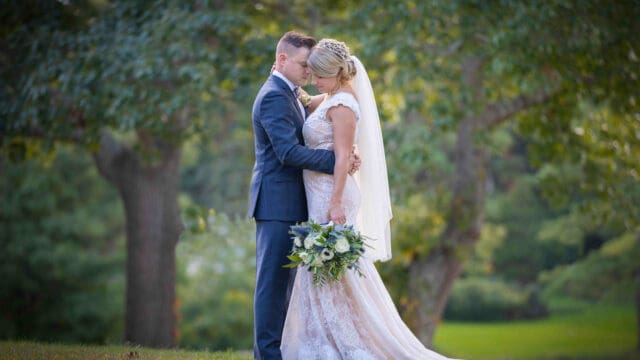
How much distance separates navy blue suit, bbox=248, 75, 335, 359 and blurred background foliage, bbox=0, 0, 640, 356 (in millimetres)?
2864

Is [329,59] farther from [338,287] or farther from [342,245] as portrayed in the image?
[338,287]

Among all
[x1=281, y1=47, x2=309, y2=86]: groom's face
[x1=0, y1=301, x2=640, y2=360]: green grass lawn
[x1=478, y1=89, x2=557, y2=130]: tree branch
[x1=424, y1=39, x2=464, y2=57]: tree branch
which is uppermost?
[x1=424, y1=39, x2=464, y2=57]: tree branch

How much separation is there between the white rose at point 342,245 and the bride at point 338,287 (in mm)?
288

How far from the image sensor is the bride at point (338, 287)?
175 inches

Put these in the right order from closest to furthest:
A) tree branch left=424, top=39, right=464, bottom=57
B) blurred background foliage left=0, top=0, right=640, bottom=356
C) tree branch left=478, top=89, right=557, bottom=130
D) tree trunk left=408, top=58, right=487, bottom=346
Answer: blurred background foliage left=0, top=0, right=640, bottom=356 → tree branch left=424, top=39, right=464, bottom=57 → tree branch left=478, top=89, right=557, bottom=130 → tree trunk left=408, top=58, right=487, bottom=346

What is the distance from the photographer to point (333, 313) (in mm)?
4484

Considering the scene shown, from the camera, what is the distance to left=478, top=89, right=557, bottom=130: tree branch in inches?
369

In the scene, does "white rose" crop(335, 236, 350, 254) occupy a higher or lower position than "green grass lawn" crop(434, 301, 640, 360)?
higher

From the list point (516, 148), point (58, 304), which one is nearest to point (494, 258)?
point (516, 148)

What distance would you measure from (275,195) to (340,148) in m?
0.47

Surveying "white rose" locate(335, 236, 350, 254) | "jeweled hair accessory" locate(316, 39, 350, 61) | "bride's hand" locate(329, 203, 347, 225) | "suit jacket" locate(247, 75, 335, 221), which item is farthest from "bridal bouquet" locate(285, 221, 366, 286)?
"jeweled hair accessory" locate(316, 39, 350, 61)

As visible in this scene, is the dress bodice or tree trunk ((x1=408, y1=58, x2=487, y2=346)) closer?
the dress bodice

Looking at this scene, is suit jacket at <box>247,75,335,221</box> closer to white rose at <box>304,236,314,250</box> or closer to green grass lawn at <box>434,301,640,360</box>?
white rose at <box>304,236,314,250</box>

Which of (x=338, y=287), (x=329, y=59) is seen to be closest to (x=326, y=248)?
(x=338, y=287)
